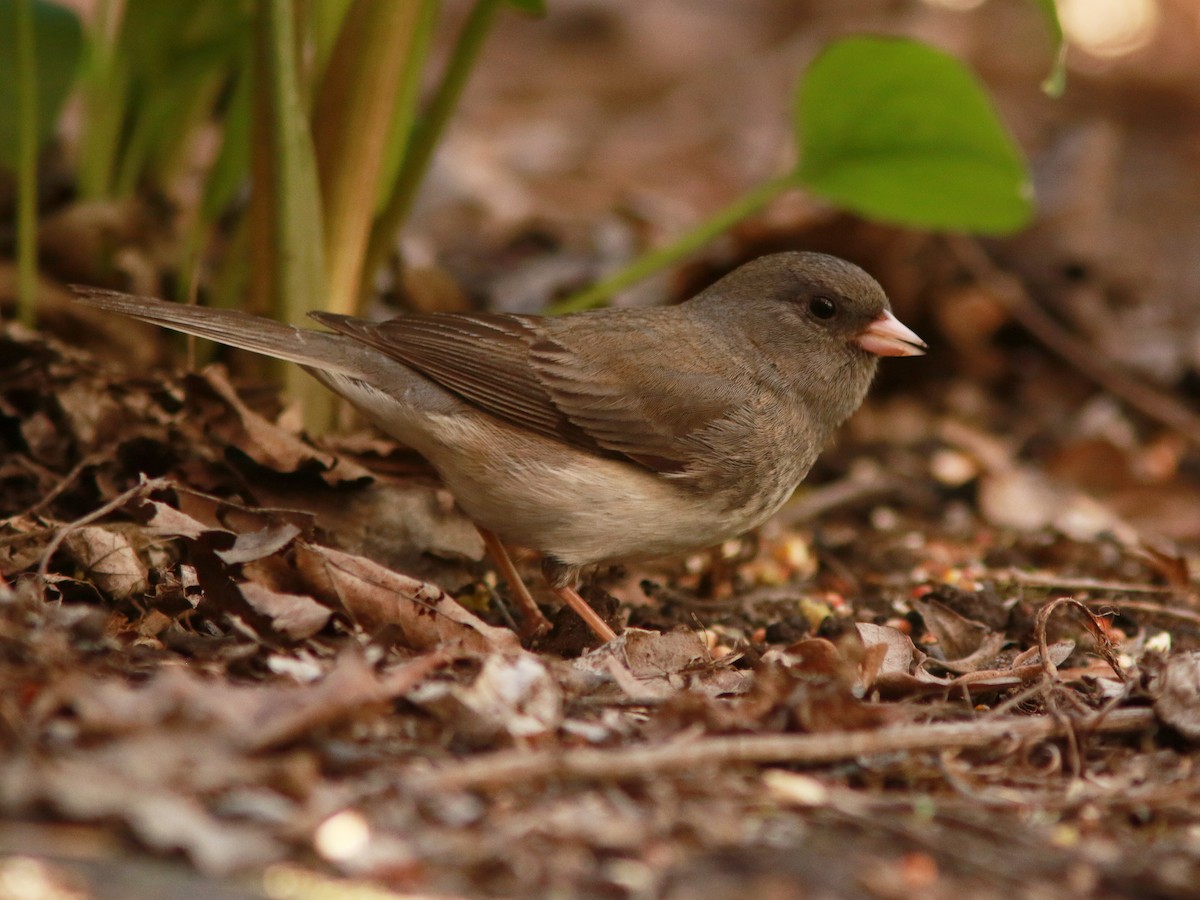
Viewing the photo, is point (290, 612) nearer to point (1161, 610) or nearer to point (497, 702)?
point (497, 702)

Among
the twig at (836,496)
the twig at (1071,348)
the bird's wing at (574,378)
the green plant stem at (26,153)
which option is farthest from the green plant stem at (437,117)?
the twig at (1071,348)

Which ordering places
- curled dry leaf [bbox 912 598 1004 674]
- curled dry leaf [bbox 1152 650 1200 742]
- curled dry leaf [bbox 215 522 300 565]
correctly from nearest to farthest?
curled dry leaf [bbox 1152 650 1200 742], curled dry leaf [bbox 215 522 300 565], curled dry leaf [bbox 912 598 1004 674]

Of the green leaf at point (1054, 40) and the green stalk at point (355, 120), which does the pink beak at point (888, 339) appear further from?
the green stalk at point (355, 120)

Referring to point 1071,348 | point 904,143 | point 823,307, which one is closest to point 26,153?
point 823,307

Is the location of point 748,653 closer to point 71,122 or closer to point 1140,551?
point 1140,551

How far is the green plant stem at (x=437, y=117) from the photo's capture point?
13.4ft

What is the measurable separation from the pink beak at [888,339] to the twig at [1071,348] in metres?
2.31

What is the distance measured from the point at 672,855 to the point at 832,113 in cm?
294

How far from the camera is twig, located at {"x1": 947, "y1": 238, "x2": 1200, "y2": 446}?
570 centimetres

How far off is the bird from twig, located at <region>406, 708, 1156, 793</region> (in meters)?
1.06

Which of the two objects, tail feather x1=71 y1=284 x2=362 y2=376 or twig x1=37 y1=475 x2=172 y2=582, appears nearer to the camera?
Result: twig x1=37 y1=475 x2=172 y2=582

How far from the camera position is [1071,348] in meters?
5.98

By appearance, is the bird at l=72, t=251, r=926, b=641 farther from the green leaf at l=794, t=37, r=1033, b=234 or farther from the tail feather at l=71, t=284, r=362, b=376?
the green leaf at l=794, t=37, r=1033, b=234

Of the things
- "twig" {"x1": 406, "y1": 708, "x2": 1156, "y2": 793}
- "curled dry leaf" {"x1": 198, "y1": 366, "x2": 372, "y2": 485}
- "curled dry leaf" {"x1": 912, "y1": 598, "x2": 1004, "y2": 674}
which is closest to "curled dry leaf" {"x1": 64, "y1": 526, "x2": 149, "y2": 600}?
"curled dry leaf" {"x1": 198, "y1": 366, "x2": 372, "y2": 485}
